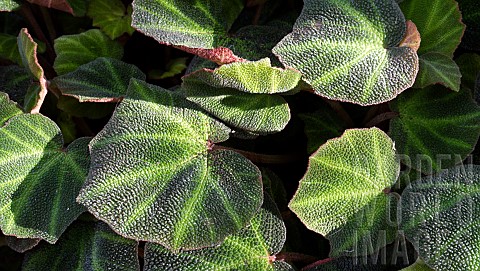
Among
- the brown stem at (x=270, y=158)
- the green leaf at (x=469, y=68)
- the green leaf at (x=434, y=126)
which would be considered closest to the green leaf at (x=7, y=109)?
the brown stem at (x=270, y=158)

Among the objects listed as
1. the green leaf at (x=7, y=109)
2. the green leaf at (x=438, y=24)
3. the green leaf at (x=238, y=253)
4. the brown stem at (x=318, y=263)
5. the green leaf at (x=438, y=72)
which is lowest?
the brown stem at (x=318, y=263)

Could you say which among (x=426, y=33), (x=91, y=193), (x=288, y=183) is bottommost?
(x=288, y=183)

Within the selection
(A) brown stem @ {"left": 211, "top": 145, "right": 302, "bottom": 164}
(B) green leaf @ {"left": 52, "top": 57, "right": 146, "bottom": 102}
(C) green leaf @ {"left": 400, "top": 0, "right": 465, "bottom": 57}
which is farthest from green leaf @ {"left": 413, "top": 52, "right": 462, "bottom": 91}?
(B) green leaf @ {"left": 52, "top": 57, "right": 146, "bottom": 102}

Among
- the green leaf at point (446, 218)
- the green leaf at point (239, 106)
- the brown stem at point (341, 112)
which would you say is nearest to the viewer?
the green leaf at point (446, 218)

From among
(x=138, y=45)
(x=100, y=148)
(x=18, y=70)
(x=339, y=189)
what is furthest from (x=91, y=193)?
(x=138, y=45)

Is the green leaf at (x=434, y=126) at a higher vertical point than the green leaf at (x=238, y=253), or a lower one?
higher

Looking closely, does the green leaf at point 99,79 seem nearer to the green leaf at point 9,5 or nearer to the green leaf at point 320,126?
the green leaf at point 9,5

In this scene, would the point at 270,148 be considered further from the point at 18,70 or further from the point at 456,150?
the point at 18,70
